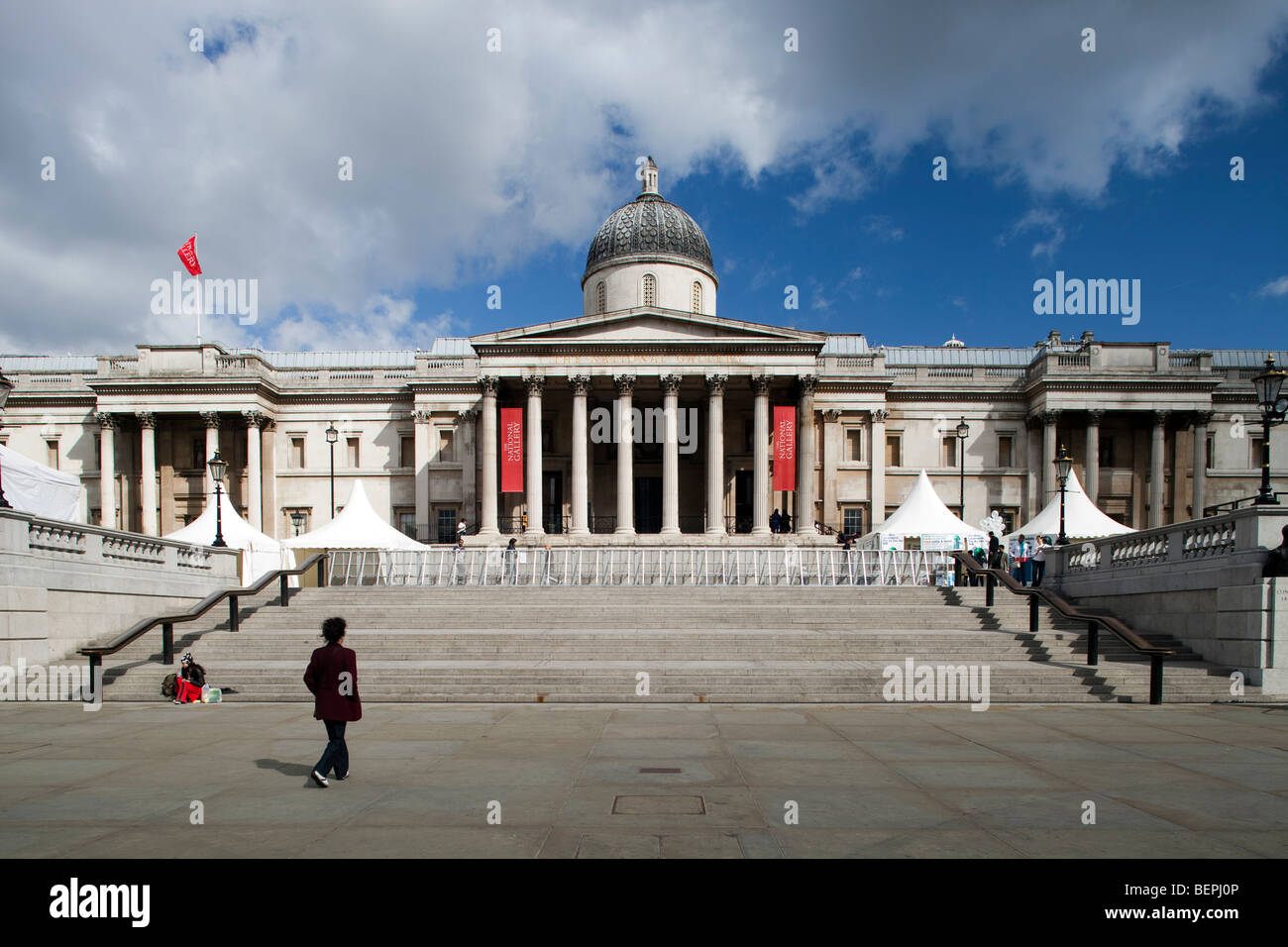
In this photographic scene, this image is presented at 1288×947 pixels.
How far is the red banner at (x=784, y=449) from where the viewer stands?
133ft

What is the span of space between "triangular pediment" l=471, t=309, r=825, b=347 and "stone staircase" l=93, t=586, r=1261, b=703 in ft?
66.1

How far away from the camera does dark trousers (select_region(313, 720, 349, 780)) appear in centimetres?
786

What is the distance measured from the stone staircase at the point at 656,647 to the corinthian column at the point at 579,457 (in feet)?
54.8

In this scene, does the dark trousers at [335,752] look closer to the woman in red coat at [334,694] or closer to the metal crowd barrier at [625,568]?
the woman in red coat at [334,694]

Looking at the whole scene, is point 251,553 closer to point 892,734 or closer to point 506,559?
point 506,559

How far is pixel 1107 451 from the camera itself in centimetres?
4884

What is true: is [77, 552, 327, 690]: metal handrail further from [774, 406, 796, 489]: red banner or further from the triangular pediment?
[774, 406, 796, 489]: red banner

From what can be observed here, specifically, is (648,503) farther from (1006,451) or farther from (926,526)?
(1006,451)

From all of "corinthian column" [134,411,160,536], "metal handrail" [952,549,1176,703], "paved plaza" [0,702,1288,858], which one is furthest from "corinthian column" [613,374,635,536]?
"corinthian column" [134,411,160,536]

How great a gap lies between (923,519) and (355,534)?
22.4m

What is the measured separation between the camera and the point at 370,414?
5069cm

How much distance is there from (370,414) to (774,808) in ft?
157

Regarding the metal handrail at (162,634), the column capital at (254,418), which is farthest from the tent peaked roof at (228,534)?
the column capital at (254,418)
